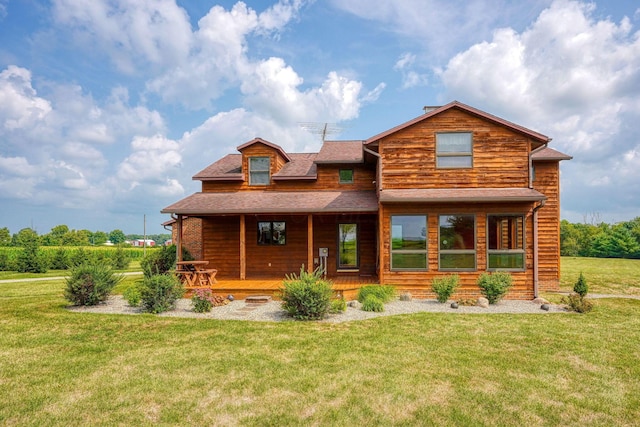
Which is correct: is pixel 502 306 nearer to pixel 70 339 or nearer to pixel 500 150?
pixel 500 150

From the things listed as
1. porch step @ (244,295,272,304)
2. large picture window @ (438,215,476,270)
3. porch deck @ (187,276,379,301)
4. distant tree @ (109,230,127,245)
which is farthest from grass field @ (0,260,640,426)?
distant tree @ (109,230,127,245)

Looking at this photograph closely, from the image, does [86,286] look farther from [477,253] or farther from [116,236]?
[116,236]

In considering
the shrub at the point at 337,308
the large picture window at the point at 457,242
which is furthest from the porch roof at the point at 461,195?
the shrub at the point at 337,308

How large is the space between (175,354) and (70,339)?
9.02 feet

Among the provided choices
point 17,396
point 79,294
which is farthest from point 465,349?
point 79,294

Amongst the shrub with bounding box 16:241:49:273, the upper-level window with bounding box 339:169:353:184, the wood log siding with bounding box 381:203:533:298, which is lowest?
the shrub with bounding box 16:241:49:273

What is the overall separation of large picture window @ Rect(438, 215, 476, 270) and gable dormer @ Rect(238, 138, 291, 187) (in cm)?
768

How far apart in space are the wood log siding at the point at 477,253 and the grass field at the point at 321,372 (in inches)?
116

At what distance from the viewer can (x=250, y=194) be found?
48.6 feet

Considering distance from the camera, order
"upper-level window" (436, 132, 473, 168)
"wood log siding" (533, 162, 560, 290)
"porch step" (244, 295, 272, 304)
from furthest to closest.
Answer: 1. "wood log siding" (533, 162, 560, 290)
2. "upper-level window" (436, 132, 473, 168)
3. "porch step" (244, 295, 272, 304)

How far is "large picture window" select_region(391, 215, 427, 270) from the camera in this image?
11.6 metres

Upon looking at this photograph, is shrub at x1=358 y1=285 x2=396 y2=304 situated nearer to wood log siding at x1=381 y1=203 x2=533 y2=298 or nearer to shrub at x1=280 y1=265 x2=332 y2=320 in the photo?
wood log siding at x1=381 y1=203 x2=533 y2=298

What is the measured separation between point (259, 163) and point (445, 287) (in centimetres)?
943

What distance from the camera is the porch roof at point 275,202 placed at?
1241 centimetres
